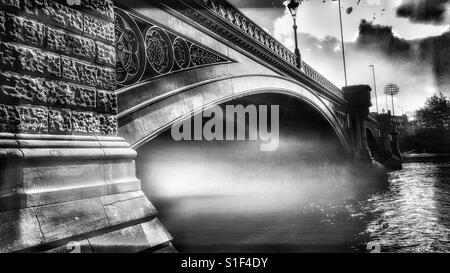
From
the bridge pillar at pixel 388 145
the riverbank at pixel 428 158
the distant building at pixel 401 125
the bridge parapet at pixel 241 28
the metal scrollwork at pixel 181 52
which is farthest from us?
the distant building at pixel 401 125

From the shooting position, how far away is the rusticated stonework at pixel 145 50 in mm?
3969

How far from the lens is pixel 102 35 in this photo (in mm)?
3385

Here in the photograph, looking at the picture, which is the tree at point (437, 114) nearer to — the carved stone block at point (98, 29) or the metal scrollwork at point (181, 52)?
the metal scrollwork at point (181, 52)

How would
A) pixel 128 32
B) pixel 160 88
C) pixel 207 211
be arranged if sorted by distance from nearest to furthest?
pixel 128 32, pixel 160 88, pixel 207 211

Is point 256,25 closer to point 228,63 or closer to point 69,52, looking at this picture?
point 228,63

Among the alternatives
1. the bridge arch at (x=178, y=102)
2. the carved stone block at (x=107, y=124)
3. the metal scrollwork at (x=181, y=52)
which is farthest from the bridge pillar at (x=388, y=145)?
the carved stone block at (x=107, y=124)

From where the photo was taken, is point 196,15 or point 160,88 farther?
point 196,15

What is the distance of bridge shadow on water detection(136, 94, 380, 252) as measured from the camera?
7012 millimetres

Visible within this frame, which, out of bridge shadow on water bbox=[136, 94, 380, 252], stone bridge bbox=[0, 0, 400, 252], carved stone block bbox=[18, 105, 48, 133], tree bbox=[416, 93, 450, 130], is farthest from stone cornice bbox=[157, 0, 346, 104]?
tree bbox=[416, 93, 450, 130]

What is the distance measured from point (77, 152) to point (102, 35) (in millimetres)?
1326

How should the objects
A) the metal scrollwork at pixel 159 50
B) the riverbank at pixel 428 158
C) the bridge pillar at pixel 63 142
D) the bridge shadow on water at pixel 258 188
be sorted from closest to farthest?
the bridge pillar at pixel 63 142 < the metal scrollwork at pixel 159 50 < the bridge shadow on water at pixel 258 188 < the riverbank at pixel 428 158

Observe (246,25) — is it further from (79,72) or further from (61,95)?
(61,95)

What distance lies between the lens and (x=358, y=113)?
2039 cm
